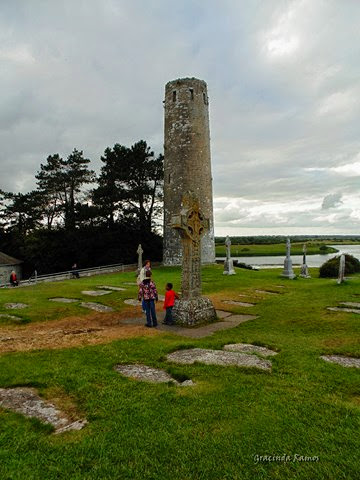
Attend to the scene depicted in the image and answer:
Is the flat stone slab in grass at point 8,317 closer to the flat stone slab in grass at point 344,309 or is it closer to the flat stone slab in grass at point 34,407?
the flat stone slab in grass at point 34,407

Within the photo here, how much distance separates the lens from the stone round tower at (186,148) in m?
31.2

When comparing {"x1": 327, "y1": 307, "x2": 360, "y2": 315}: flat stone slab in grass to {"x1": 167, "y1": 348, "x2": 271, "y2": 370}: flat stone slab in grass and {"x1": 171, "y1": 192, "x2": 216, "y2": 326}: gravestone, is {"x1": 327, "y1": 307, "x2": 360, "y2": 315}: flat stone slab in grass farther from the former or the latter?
{"x1": 167, "y1": 348, "x2": 271, "y2": 370}: flat stone slab in grass

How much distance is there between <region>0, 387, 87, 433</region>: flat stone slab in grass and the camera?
4.06 metres

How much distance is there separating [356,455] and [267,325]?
21.4ft

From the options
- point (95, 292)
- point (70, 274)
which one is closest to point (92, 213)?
point (70, 274)

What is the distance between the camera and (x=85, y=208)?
38.8 metres

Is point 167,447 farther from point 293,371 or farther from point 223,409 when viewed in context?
point 293,371

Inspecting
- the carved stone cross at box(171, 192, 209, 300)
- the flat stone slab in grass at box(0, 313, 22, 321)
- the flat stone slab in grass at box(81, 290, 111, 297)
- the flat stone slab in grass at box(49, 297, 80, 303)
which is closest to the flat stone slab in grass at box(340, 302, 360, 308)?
the carved stone cross at box(171, 192, 209, 300)

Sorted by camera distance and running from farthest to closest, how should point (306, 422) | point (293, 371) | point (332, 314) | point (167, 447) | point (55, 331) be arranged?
point (332, 314) < point (55, 331) < point (293, 371) < point (306, 422) < point (167, 447)

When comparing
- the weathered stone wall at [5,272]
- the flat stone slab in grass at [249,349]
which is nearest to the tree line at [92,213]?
the weathered stone wall at [5,272]

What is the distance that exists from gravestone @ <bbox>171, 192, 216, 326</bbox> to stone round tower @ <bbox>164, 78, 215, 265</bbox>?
20447 millimetres

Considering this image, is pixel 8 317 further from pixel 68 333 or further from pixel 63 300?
pixel 63 300

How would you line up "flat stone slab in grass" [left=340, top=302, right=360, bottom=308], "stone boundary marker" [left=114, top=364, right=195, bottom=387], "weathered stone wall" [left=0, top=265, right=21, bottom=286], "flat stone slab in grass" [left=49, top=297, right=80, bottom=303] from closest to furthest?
1. "stone boundary marker" [left=114, top=364, right=195, bottom=387]
2. "flat stone slab in grass" [left=340, top=302, right=360, bottom=308]
3. "flat stone slab in grass" [left=49, top=297, right=80, bottom=303]
4. "weathered stone wall" [left=0, top=265, right=21, bottom=286]

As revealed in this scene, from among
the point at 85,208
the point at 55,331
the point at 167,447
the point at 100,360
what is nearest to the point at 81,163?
the point at 85,208
